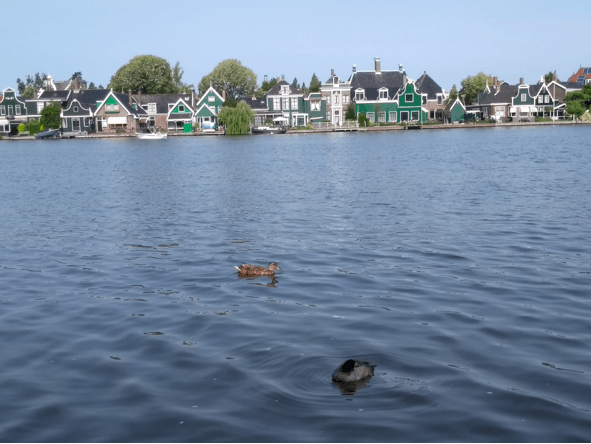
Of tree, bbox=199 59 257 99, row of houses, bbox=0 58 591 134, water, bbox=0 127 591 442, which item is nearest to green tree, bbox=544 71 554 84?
row of houses, bbox=0 58 591 134

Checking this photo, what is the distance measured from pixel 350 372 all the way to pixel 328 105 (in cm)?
11498

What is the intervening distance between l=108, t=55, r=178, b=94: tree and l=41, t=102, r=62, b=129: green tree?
18312mm

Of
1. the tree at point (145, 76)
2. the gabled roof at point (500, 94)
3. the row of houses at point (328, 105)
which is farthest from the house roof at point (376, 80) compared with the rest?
the tree at point (145, 76)

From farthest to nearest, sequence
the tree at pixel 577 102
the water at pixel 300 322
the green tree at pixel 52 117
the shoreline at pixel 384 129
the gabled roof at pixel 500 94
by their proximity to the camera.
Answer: the gabled roof at pixel 500 94, the green tree at pixel 52 117, the tree at pixel 577 102, the shoreline at pixel 384 129, the water at pixel 300 322

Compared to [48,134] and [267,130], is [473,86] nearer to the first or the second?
[267,130]

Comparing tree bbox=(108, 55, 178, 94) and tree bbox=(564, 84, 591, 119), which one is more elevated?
tree bbox=(108, 55, 178, 94)

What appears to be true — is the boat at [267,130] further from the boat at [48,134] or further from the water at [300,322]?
the water at [300,322]

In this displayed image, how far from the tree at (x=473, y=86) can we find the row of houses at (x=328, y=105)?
31.2 ft

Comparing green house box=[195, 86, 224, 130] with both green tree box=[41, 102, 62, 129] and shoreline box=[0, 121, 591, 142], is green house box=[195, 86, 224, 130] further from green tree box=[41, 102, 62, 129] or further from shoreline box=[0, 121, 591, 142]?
green tree box=[41, 102, 62, 129]

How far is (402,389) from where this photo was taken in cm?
852

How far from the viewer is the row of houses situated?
4658 inches

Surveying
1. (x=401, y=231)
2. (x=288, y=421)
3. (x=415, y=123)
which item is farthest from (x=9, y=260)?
(x=415, y=123)

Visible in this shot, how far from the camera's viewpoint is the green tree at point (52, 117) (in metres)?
122

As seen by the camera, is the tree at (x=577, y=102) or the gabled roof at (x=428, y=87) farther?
the gabled roof at (x=428, y=87)
